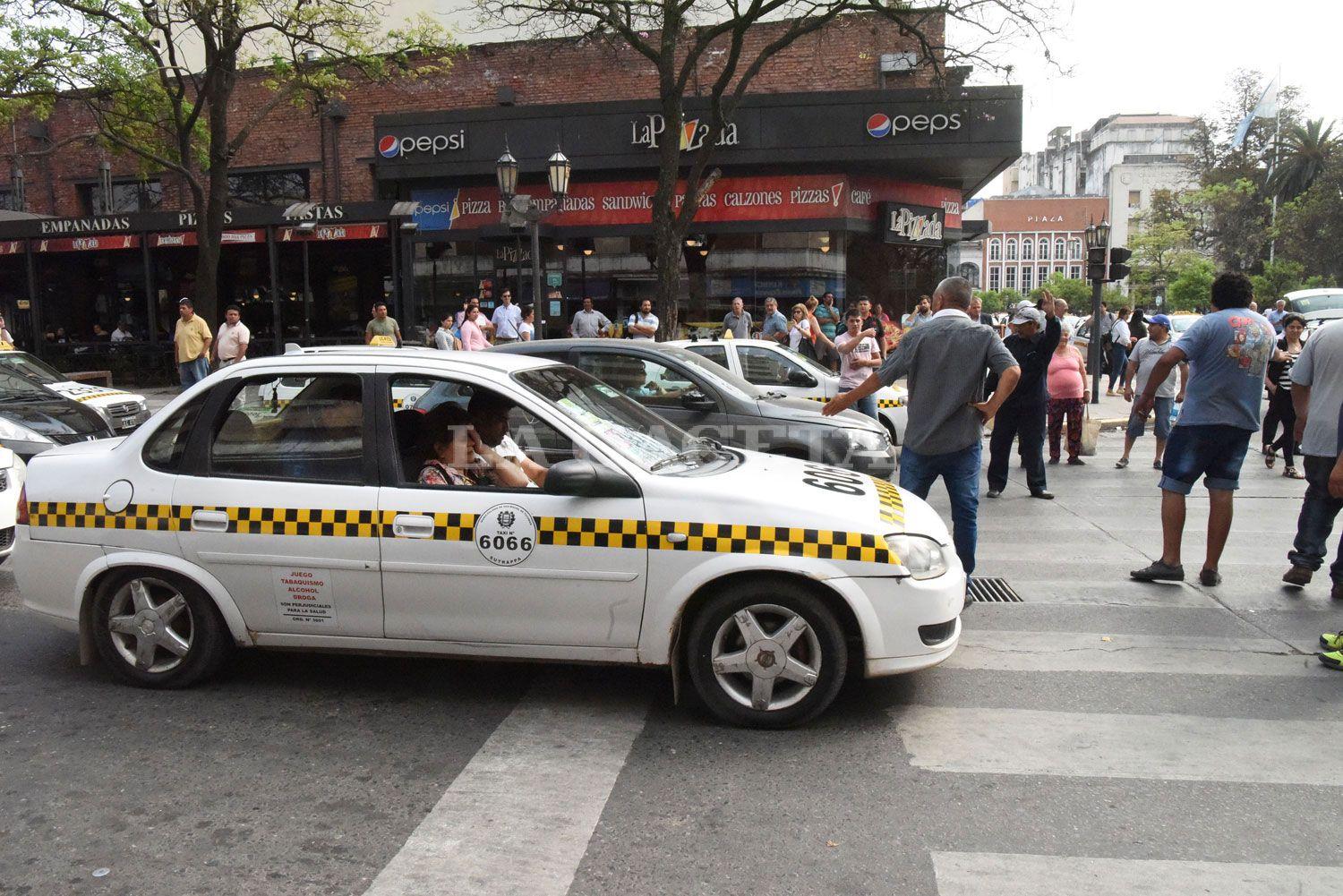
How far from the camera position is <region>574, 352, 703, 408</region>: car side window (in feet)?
28.1

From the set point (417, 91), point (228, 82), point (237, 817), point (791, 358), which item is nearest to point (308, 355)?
point (237, 817)

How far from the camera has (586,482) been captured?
13.7 feet

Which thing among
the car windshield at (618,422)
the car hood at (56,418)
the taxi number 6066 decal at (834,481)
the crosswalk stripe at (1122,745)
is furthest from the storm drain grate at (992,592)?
the car hood at (56,418)

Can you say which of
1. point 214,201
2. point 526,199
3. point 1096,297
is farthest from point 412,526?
point 214,201

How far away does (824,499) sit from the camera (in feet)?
14.3

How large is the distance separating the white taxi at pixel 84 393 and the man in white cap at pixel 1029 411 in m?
9.73

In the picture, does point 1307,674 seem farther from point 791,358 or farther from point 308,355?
point 791,358

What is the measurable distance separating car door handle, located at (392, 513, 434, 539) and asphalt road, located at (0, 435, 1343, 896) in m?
0.80

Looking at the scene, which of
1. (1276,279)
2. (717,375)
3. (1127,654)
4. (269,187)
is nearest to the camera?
(1127,654)

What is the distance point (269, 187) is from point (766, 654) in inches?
1214

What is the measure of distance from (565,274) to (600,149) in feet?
10.6

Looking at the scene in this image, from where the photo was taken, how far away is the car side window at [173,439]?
15.5 ft

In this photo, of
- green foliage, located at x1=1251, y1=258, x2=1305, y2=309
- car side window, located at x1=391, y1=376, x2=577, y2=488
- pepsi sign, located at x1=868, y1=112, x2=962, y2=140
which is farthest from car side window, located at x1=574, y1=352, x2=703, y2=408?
green foliage, located at x1=1251, y1=258, x2=1305, y2=309

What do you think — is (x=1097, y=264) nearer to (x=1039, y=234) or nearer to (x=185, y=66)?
(x=185, y=66)
